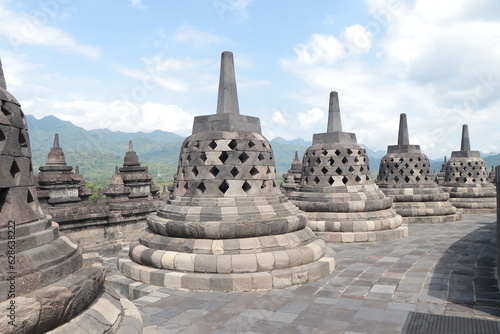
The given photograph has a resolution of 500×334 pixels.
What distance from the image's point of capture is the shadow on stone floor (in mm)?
5168

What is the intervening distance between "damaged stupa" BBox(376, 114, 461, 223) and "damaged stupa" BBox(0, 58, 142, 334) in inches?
496

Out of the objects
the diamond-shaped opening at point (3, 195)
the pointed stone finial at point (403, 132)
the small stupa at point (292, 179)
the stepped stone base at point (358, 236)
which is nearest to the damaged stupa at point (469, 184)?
the pointed stone finial at point (403, 132)

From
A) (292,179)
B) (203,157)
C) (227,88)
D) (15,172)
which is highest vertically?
(227,88)

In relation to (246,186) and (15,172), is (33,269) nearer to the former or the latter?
(15,172)

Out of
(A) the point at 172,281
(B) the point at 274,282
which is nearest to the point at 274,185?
(B) the point at 274,282

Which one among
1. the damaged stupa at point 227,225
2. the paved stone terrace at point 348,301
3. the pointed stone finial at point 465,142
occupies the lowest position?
the paved stone terrace at point 348,301

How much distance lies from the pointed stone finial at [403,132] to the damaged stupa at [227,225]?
9.39 m

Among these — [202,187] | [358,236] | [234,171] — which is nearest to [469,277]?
[358,236]

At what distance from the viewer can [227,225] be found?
652 cm

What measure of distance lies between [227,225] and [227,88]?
287 cm

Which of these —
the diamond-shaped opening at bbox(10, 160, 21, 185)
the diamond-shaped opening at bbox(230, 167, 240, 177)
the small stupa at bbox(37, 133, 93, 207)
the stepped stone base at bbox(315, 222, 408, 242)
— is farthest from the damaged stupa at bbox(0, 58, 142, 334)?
the small stupa at bbox(37, 133, 93, 207)

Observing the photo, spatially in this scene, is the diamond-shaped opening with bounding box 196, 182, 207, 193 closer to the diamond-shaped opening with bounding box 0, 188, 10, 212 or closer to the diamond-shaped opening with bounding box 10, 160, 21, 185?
the diamond-shaped opening with bounding box 10, 160, 21, 185

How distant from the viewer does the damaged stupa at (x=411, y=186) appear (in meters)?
14.2

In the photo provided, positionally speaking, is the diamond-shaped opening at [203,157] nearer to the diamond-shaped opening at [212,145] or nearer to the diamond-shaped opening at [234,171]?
the diamond-shaped opening at [212,145]
